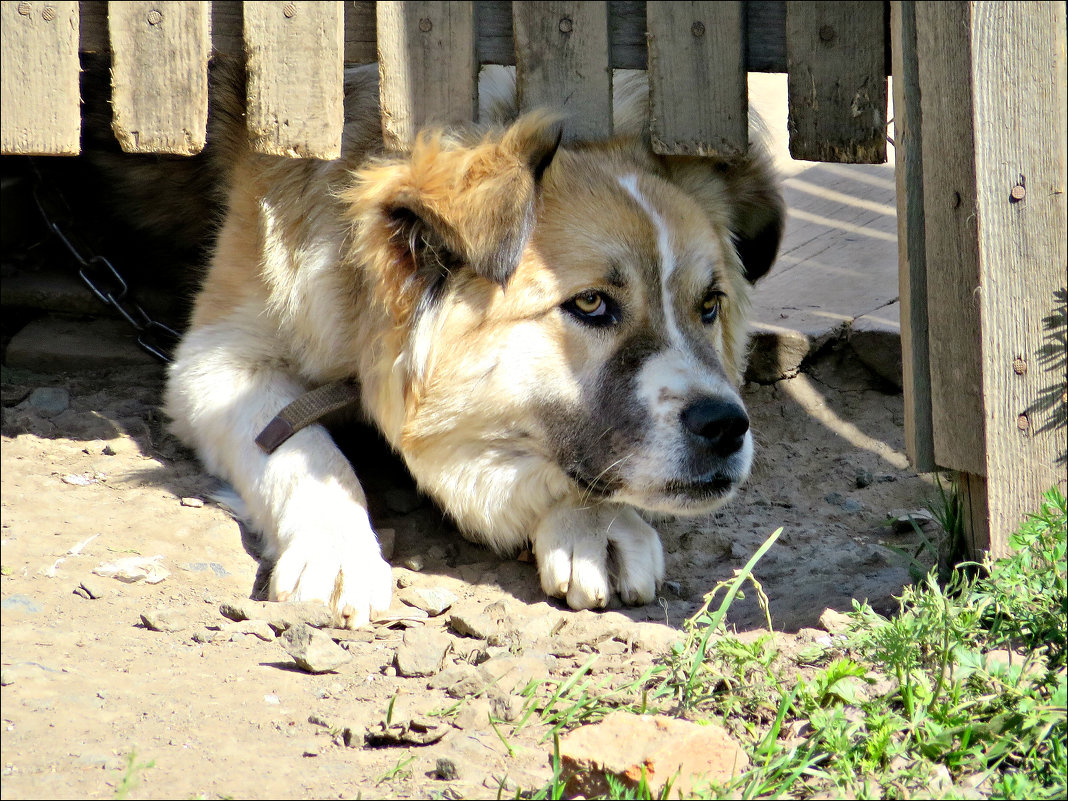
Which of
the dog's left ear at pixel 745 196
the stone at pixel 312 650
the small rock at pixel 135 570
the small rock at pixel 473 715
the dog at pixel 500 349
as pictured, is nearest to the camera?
the small rock at pixel 473 715

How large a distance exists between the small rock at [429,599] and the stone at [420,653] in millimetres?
236

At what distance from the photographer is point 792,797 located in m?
1.61

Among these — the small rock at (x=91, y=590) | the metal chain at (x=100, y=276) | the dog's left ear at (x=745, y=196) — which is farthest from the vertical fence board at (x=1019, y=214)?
the metal chain at (x=100, y=276)

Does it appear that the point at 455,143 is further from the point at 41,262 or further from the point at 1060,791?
the point at 41,262

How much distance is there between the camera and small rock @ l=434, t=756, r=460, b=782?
1604 millimetres

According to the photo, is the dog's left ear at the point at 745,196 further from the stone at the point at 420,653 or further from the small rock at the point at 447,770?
the small rock at the point at 447,770

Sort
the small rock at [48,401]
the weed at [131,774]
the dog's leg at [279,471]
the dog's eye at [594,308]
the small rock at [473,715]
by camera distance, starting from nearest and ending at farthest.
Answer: the weed at [131,774] → the small rock at [473,715] → the dog's leg at [279,471] → the dog's eye at [594,308] → the small rock at [48,401]

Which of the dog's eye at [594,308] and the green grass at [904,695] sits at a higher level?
the dog's eye at [594,308]

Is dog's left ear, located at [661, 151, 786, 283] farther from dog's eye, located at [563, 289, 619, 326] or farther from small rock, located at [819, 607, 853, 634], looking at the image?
small rock, located at [819, 607, 853, 634]

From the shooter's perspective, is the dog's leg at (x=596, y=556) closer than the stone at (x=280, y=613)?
No

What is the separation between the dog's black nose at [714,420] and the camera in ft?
7.68

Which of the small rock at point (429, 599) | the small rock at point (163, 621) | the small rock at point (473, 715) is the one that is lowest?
the small rock at point (429, 599)

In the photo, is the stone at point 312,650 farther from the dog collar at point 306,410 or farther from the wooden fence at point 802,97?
the wooden fence at point 802,97

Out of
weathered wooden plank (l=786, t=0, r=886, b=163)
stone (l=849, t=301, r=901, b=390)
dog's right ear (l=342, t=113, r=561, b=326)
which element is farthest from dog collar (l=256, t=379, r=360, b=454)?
stone (l=849, t=301, r=901, b=390)
